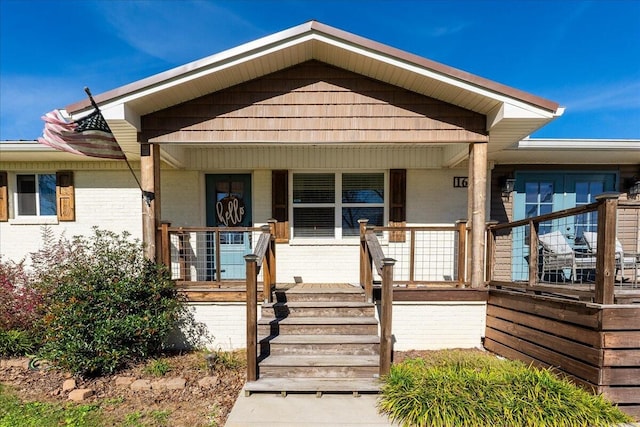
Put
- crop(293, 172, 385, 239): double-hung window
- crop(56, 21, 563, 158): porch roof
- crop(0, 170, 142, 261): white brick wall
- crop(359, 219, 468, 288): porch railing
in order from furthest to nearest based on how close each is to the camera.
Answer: crop(0, 170, 142, 261): white brick wall < crop(293, 172, 385, 239): double-hung window < crop(359, 219, 468, 288): porch railing < crop(56, 21, 563, 158): porch roof

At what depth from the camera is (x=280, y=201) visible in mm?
6188

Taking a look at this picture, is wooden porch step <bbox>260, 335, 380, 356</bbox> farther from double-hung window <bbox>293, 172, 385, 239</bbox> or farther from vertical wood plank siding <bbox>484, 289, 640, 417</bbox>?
double-hung window <bbox>293, 172, 385, 239</bbox>

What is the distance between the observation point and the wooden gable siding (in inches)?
183

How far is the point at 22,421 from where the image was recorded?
2980mm

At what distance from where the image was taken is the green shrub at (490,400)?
9.31ft

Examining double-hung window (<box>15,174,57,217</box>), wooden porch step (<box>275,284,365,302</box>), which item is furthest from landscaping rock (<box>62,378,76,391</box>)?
double-hung window (<box>15,174,57,217</box>)

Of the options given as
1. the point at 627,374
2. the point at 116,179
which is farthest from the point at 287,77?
the point at 627,374

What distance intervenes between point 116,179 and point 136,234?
1.19m

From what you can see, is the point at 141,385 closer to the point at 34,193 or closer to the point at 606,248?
the point at 606,248

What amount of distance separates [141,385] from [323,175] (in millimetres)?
4375

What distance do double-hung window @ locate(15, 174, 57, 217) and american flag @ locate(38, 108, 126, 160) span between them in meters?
2.75

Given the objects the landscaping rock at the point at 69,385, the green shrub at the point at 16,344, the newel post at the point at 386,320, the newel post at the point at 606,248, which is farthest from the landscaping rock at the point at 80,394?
the newel post at the point at 606,248

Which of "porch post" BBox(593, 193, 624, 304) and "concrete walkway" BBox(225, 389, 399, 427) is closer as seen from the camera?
"concrete walkway" BBox(225, 389, 399, 427)

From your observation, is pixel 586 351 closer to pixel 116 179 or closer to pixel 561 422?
pixel 561 422
